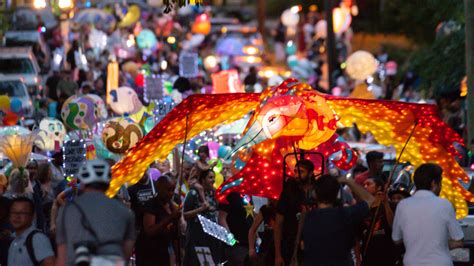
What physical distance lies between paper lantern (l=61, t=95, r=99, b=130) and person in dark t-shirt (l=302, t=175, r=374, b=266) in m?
11.0

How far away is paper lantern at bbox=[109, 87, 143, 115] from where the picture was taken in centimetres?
2509

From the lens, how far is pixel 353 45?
5306cm

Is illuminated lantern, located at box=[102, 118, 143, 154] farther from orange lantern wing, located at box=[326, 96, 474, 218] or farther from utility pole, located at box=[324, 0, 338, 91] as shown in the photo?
utility pole, located at box=[324, 0, 338, 91]

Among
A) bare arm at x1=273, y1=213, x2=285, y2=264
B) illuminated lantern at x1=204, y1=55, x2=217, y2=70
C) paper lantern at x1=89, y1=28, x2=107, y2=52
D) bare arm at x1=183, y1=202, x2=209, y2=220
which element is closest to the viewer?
bare arm at x1=273, y1=213, x2=285, y2=264

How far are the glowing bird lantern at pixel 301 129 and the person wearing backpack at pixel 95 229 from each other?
10.1 feet

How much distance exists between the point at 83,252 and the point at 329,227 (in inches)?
83.7

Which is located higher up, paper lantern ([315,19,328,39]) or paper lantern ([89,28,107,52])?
paper lantern ([89,28,107,52])

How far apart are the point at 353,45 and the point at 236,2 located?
20.7 metres

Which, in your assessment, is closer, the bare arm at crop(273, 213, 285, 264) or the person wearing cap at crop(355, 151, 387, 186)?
the bare arm at crop(273, 213, 285, 264)

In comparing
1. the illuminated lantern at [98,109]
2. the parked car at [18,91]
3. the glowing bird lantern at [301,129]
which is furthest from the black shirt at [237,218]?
the parked car at [18,91]

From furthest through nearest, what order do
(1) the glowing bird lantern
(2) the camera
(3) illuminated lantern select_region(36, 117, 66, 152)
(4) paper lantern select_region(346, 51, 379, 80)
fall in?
(4) paper lantern select_region(346, 51, 379, 80) < (3) illuminated lantern select_region(36, 117, 66, 152) < (1) the glowing bird lantern < (2) the camera

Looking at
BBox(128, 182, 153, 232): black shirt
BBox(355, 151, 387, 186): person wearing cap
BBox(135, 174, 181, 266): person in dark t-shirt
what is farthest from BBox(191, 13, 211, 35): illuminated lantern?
BBox(135, 174, 181, 266): person in dark t-shirt

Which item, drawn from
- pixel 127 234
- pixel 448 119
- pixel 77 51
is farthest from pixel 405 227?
pixel 77 51

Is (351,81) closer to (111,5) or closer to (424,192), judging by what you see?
(111,5)
